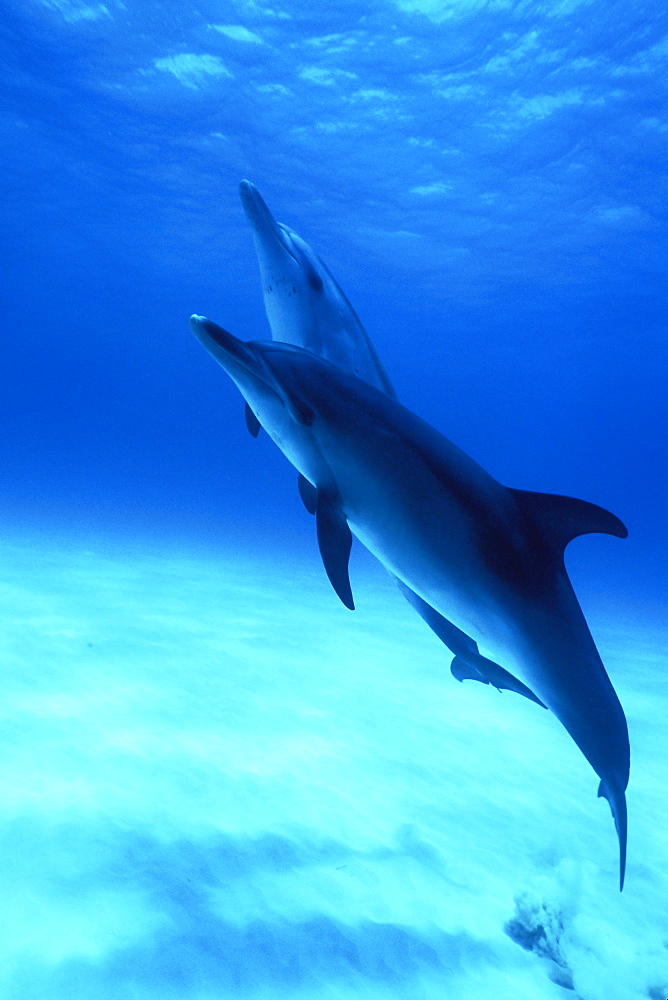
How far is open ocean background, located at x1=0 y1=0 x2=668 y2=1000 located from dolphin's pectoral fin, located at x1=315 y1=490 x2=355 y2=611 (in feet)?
5.99

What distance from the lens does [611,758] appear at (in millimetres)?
2277

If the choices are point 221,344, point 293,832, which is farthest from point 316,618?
point 221,344

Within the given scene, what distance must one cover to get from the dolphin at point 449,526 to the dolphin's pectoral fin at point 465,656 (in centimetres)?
30

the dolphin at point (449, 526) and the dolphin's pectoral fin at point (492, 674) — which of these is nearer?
the dolphin at point (449, 526)

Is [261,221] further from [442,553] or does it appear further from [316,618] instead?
[316,618]

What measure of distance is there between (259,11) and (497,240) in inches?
541

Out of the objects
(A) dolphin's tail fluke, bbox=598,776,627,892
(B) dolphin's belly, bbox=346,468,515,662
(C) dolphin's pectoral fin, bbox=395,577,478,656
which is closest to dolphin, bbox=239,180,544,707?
(C) dolphin's pectoral fin, bbox=395,577,478,656

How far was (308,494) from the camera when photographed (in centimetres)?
267

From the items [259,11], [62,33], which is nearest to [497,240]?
[259,11]

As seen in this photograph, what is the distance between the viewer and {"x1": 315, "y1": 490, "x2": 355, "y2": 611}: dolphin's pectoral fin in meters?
2.31

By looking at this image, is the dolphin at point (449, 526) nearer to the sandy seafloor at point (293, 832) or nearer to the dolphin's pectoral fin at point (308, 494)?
the dolphin's pectoral fin at point (308, 494)

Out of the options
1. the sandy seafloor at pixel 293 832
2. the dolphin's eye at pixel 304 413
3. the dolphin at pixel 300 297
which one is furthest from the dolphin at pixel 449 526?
the sandy seafloor at pixel 293 832

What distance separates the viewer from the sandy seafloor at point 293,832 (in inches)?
116

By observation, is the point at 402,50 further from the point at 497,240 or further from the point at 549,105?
the point at 497,240
